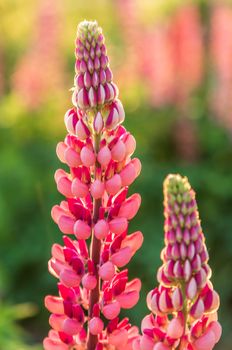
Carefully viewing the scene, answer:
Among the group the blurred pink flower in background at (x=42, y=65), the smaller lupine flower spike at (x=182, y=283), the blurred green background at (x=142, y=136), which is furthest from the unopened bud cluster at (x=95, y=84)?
the blurred pink flower in background at (x=42, y=65)

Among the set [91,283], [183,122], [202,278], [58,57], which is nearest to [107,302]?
[91,283]

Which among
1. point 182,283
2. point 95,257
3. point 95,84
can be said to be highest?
point 95,84

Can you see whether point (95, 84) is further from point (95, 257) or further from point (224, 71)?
point (224, 71)

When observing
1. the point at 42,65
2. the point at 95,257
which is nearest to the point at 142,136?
the point at 42,65

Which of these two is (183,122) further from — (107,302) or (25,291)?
(107,302)

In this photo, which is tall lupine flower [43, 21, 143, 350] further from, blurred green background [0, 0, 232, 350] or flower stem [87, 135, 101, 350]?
blurred green background [0, 0, 232, 350]

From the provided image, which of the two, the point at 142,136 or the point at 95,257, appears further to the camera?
the point at 142,136
